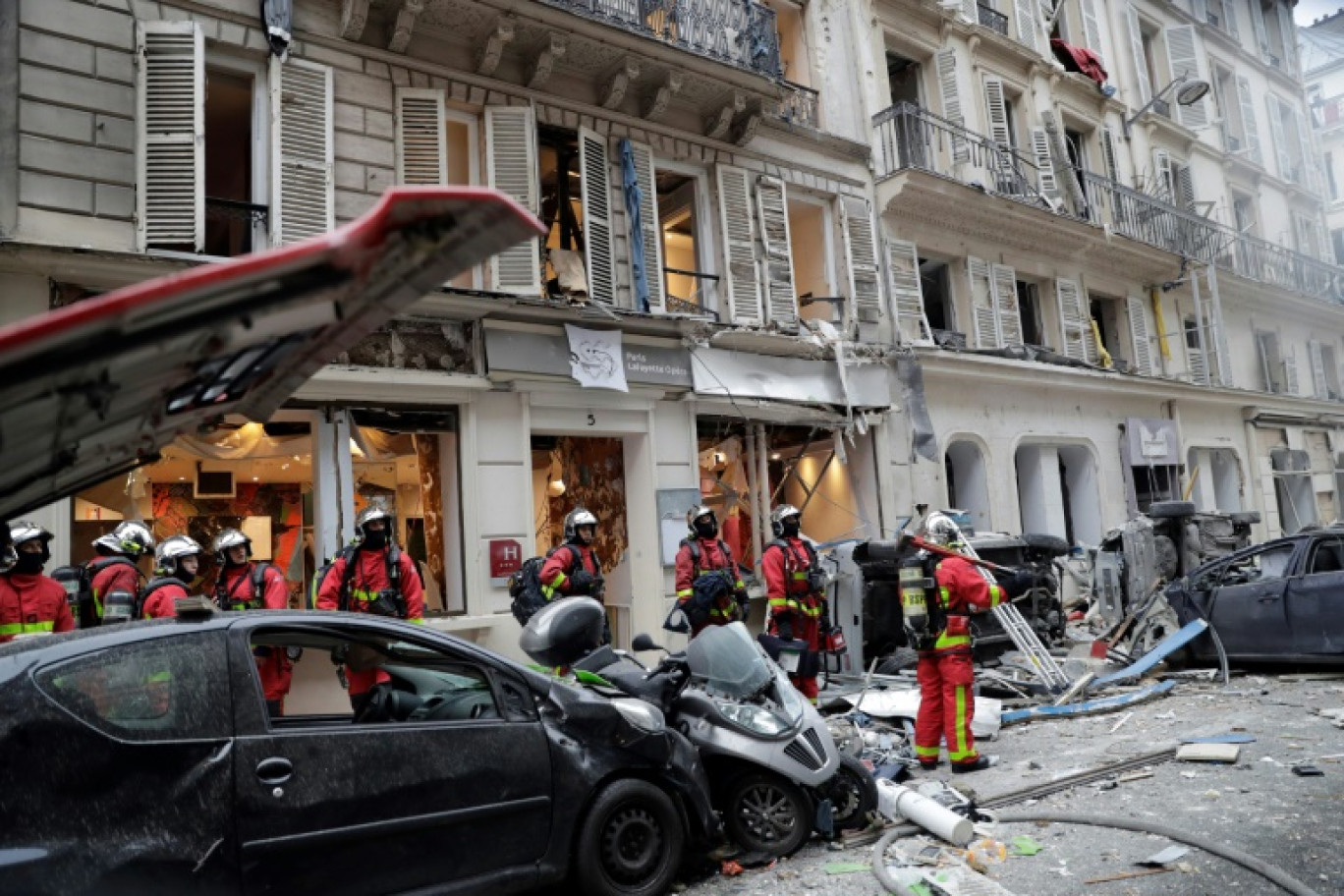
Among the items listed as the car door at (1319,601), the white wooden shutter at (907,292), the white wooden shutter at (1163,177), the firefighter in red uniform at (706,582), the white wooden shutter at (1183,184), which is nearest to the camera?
the firefighter in red uniform at (706,582)

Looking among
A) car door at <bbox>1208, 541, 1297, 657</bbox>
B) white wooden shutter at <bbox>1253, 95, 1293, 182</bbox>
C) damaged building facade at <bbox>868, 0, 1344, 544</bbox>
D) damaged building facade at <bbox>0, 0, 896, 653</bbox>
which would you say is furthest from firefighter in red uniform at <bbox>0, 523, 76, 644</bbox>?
white wooden shutter at <bbox>1253, 95, 1293, 182</bbox>

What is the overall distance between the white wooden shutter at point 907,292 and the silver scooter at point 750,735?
9.65 meters

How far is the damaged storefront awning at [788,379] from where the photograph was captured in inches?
450

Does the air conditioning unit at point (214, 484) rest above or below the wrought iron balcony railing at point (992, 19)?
below

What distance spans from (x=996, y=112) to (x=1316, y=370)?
1446 cm

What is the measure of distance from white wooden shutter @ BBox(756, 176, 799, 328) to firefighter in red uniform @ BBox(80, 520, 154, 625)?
8.16 metres

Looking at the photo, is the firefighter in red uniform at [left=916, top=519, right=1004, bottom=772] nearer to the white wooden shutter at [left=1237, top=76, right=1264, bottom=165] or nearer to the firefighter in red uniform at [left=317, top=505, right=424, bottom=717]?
the firefighter in red uniform at [left=317, top=505, right=424, bottom=717]

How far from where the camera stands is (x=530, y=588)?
826 cm

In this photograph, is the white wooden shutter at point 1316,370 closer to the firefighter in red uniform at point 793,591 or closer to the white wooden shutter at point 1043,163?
the white wooden shutter at point 1043,163

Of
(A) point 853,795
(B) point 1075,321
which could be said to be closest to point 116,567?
(A) point 853,795

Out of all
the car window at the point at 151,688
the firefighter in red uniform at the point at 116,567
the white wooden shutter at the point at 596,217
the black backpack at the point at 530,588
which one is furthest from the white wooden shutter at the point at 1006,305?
the car window at the point at 151,688

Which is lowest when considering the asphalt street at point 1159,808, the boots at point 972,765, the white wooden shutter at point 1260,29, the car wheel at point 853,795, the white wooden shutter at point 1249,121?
the asphalt street at point 1159,808

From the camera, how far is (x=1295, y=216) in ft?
84.5

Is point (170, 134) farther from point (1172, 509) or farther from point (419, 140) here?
point (1172, 509)
